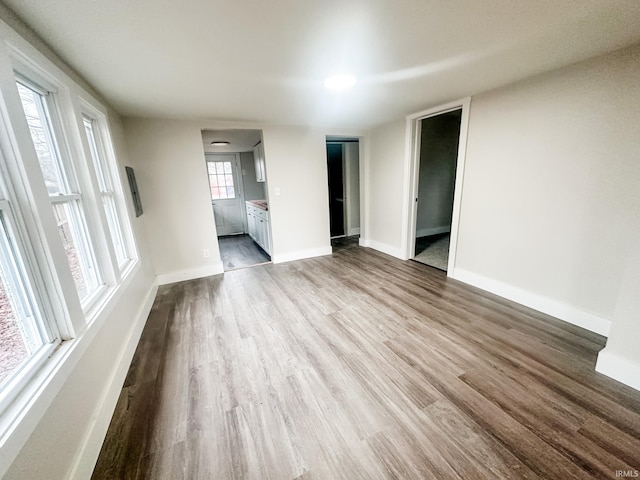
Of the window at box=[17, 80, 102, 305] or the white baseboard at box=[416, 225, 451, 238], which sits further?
the white baseboard at box=[416, 225, 451, 238]

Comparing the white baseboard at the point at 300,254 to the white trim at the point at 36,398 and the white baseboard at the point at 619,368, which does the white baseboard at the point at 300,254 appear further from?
the white baseboard at the point at 619,368

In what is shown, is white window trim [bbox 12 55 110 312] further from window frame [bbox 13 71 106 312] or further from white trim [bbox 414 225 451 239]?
white trim [bbox 414 225 451 239]

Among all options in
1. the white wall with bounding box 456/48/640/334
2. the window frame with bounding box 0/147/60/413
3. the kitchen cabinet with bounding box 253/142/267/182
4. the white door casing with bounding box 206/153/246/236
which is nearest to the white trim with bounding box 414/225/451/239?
the white wall with bounding box 456/48/640/334

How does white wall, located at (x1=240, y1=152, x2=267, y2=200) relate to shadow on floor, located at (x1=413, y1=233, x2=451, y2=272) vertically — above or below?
above

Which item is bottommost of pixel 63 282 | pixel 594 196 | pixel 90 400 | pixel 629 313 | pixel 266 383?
pixel 266 383

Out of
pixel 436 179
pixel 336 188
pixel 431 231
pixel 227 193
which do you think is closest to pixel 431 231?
pixel 431 231

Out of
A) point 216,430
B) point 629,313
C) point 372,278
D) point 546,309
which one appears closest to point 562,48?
point 629,313

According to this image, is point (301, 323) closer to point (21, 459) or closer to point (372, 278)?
point (372, 278)

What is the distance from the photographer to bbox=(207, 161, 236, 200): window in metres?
6.24

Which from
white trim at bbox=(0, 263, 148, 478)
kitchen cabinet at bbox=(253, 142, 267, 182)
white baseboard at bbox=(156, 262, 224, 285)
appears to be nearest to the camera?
white trim at bbox=(0, 263, 148, 478)

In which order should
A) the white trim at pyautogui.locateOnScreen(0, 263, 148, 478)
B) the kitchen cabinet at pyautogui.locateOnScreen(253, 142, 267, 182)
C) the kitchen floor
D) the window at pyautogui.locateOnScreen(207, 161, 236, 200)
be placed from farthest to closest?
1. the window at pyautogui.locateOnScreen(207, 161, 236, 200)
2. the kitchen floor
3. the kitchen cabinet at pyautogui.locateOnScreen(253, 142, 267, 182)
4. the white trim at pyautogui.locateOnScreen(0, 263, 148, 478)

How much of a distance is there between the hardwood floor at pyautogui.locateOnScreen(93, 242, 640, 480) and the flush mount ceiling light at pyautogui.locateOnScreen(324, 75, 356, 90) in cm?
222

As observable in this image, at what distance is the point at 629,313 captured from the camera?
5.16ft

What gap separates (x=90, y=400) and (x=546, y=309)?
3662mm
